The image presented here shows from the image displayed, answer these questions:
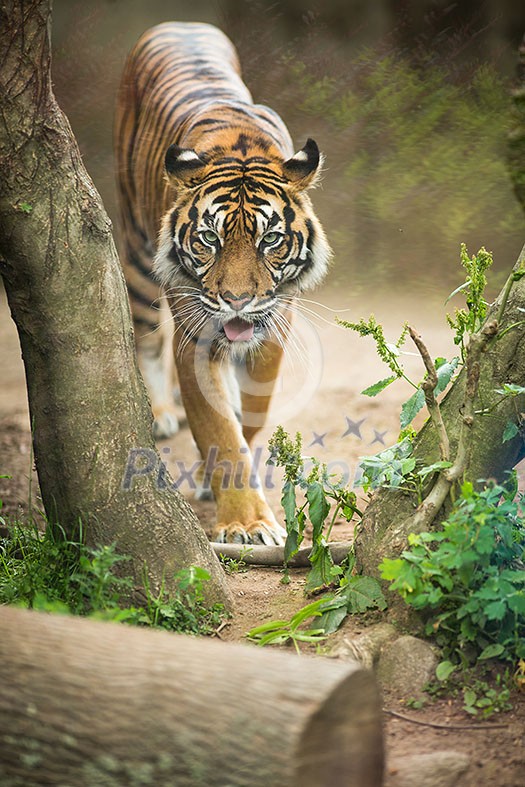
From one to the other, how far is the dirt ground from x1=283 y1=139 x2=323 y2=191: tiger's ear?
2.24ft

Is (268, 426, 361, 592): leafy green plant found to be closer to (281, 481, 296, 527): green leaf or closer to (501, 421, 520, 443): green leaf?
(281, 481, 296, 527): green leaf

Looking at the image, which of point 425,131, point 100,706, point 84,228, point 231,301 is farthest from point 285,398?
point 100,706

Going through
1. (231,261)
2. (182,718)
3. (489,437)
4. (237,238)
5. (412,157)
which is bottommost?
(182,718)

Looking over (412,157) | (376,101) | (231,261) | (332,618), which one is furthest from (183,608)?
(376,101)

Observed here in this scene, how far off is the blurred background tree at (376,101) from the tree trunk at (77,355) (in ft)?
16.3

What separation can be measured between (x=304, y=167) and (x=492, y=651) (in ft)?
8.14

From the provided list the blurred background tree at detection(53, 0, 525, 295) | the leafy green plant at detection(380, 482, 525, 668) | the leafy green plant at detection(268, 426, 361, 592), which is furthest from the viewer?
the blurred background tree at detection(53, 0, 525, 295)

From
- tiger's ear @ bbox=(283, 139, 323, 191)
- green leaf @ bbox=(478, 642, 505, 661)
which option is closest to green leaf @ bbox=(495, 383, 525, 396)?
green leaf @ bbox=(478, 642, 505, 661)

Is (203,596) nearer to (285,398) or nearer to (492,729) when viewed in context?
(492,729)

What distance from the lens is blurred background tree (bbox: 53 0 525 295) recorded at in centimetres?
747

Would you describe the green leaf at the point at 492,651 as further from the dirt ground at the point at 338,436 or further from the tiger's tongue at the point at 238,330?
the tiger's tongue at the point at 238,330

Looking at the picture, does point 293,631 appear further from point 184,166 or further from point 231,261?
point 184,166

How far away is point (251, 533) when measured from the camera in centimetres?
371

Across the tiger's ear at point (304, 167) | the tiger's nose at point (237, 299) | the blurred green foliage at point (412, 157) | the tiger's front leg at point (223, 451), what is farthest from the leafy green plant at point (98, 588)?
the blurred green foliage at point (412, 157)
